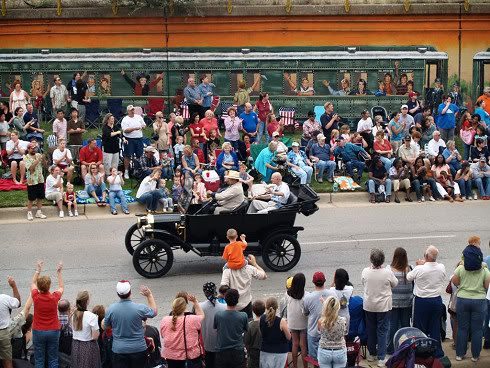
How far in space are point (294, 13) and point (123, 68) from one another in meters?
6.71

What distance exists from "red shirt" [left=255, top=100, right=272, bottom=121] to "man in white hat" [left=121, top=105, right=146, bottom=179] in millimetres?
3706

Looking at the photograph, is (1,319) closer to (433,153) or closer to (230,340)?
(230,340)

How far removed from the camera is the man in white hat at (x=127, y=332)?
14414mm

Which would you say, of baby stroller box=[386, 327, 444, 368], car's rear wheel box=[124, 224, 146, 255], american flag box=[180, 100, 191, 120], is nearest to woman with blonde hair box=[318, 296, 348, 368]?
baby stroller box=[386, 327, 444, 368]

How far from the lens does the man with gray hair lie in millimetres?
15711

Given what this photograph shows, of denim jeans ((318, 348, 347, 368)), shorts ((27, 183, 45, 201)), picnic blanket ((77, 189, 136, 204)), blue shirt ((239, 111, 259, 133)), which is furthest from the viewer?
blue shirt ((239, 111, 259, 133))

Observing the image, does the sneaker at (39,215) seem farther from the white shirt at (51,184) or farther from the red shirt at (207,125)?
the red shirt at (207,125)

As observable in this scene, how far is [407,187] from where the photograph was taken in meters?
27.0

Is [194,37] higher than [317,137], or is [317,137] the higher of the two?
[194,37]

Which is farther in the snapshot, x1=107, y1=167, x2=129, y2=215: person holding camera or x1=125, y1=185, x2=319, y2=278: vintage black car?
x1=107, y1=167, x2=129, y2=215: person holding camera

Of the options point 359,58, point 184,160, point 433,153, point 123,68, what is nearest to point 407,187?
point 433,153

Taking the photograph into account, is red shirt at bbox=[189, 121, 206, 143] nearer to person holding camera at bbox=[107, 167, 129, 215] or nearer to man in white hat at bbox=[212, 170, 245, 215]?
person holding camera at bbox=[107, 167, 129, 215]

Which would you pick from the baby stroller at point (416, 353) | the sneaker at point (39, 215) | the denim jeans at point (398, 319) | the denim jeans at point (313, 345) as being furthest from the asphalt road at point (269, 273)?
the baby stroller at point (416, 353)

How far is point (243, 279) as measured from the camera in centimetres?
1686
